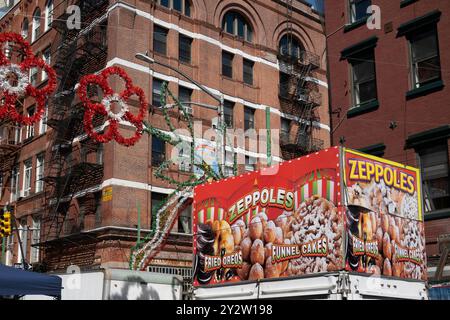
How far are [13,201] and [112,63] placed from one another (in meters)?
15.0

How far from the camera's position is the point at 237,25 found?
43281 millimetres

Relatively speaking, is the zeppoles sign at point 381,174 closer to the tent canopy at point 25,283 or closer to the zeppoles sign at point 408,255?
the zeppoles sign at point 408,255

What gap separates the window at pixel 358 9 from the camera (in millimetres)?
20656

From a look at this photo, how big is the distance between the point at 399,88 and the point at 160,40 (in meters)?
22.0

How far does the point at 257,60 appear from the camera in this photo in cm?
4331

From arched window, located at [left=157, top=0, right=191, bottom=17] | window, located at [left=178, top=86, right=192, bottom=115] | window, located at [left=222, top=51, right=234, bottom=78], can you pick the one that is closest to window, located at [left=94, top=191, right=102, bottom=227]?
window, located at [left=178, top=86, right=192, bottom=115]

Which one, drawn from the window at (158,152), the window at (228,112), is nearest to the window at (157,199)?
the window at (158,152)

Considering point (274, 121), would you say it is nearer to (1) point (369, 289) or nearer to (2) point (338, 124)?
(2) point (338, 124)

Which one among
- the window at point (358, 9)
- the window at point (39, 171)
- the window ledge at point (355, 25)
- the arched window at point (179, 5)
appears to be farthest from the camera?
the window at point (39, 171)

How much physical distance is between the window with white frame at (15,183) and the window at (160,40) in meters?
14.9

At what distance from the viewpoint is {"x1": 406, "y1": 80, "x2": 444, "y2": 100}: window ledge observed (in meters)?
17.5

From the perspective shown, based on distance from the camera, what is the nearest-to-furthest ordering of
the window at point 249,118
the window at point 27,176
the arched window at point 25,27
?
the window at point 249,118
the window at point 27,176
the arched window at point 25,27

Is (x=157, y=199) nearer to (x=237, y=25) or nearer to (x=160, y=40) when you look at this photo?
(x=160, y=40)

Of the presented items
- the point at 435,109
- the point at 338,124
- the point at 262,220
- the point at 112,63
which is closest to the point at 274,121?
the point at 112,63
